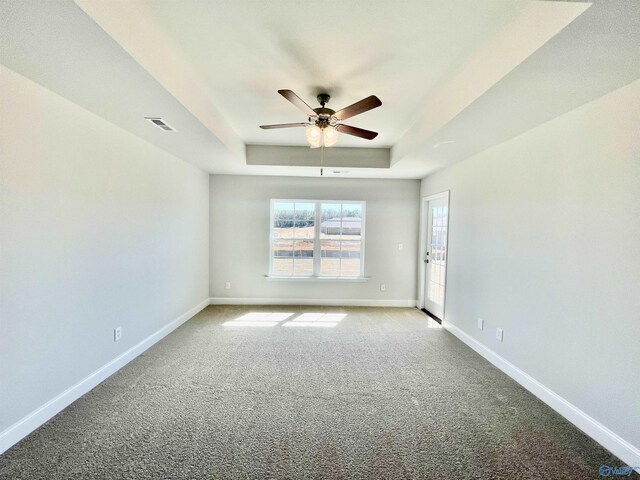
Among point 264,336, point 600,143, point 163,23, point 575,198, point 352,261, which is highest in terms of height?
point 163,23

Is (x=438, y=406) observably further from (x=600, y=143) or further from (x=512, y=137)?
(x=512, y=137)

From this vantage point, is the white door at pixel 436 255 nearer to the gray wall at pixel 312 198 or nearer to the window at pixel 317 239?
the gray wall at pixel 312 198

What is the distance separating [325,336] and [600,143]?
128 inches

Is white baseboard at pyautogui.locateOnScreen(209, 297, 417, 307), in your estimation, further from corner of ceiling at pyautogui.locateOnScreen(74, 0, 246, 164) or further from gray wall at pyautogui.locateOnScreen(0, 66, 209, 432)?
corner of ceiling at pyautogui.locateOnScreen(74, 0, 246, 164)

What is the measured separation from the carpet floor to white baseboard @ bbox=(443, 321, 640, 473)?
2.1 inches

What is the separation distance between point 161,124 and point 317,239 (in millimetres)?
3167

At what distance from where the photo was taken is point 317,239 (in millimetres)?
5328

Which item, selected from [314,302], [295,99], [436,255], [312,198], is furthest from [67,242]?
[436,255]

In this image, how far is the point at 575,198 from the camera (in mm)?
2215

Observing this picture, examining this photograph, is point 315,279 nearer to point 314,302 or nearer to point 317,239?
point 314,302

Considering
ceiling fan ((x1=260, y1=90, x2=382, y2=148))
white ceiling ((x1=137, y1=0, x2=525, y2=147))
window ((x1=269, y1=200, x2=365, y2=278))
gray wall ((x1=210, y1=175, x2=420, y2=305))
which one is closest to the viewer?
white ceiling ((x1=137, y1=0, x2=525, y2=147))

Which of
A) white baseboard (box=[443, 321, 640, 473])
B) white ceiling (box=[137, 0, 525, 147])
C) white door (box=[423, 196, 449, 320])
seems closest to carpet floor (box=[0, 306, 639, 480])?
white baseboard (box=[443, 321, 640, 473])

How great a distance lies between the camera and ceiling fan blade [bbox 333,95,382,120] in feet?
6.89

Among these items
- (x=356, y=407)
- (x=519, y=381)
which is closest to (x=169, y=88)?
(x=356, y=407)
